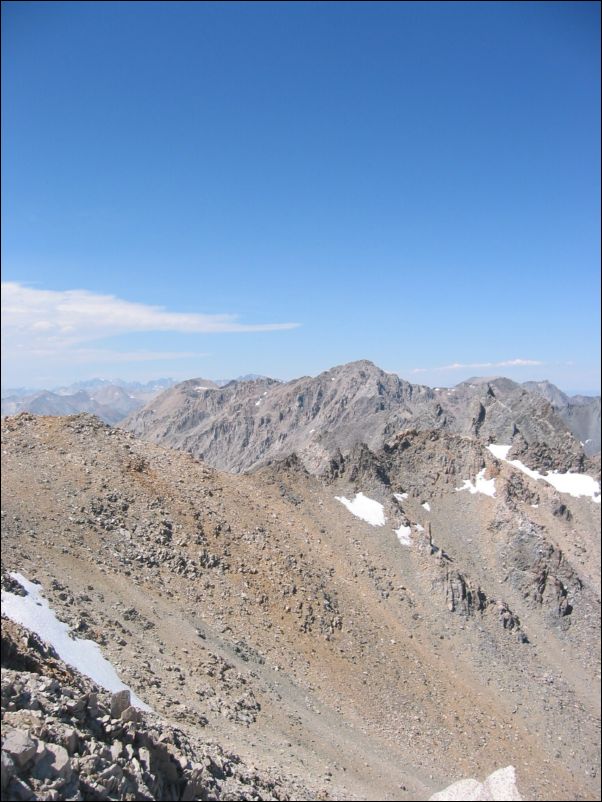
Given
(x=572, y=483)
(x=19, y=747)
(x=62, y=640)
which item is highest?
(x=19, y=747)

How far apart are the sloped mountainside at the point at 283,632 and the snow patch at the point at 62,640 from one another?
0.94 metres

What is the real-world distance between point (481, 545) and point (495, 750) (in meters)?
41.7

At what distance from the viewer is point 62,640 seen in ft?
96.8

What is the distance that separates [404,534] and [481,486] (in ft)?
86.7

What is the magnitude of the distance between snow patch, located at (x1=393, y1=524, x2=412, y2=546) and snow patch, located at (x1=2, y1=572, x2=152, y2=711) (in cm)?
5242

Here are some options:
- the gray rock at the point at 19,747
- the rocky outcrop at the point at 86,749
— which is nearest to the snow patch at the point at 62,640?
the rocky outcrop at the point at 86,749

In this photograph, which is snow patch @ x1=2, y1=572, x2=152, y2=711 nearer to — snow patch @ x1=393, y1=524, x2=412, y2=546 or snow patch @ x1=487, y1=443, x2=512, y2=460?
snow patch @ x1=393, y1=524, x2=412, y2=546

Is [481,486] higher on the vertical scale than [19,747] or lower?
lower

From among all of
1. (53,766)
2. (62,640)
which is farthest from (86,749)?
(62,640)

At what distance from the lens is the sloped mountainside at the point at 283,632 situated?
22406mm

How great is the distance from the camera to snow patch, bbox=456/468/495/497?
94.0 m

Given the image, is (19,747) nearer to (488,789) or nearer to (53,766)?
(53,766)

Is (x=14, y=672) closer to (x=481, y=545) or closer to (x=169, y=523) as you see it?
(x=169, y=523)

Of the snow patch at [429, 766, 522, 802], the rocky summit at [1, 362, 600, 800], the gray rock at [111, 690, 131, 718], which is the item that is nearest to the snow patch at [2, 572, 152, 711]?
the rocky summit at [1, 362, 600, 800]
